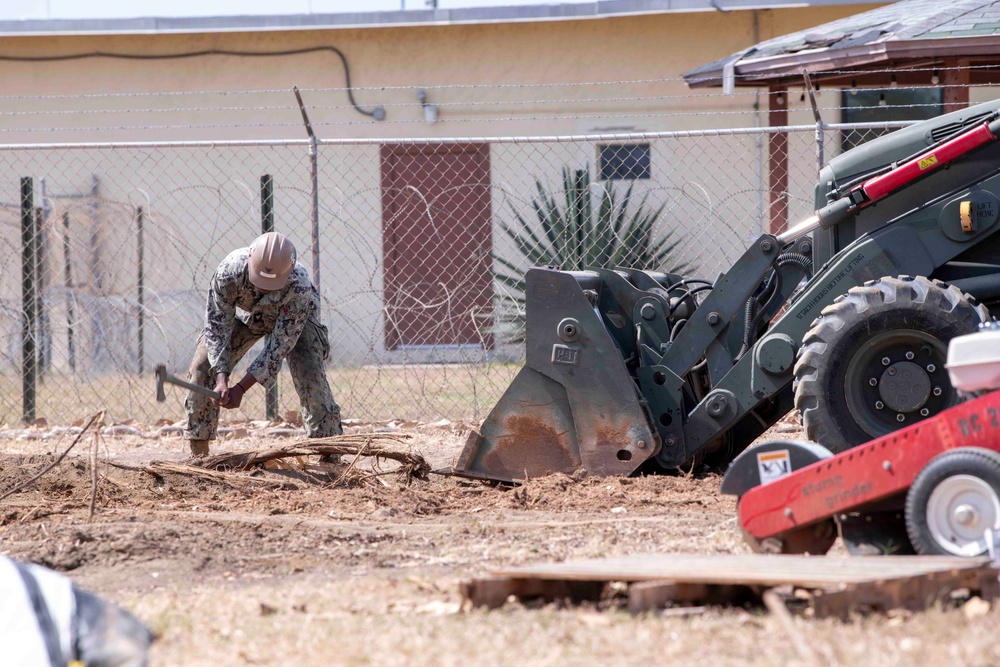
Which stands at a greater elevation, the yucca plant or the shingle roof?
the shingle roof

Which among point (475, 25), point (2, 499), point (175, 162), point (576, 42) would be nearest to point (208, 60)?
point (175, 162)

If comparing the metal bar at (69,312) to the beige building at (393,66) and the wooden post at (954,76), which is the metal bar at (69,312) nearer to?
the beige building at (393,66)

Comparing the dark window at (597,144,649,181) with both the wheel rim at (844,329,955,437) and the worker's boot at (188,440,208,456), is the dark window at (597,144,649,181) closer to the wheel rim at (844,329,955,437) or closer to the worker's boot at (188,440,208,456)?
the worker's boot at (188,440,208,456)

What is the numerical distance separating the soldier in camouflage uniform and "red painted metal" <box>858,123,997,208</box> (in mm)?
3133

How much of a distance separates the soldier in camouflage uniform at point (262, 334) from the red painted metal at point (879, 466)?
3541mm

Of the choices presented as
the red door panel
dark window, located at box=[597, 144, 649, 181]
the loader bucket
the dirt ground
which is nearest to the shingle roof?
dark window, located at box=[597, 144, 649, 181]

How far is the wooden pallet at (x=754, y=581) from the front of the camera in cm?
336

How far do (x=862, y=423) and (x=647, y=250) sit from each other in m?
5.17

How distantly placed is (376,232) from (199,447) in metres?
6.06

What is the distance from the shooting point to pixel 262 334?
7.45 m

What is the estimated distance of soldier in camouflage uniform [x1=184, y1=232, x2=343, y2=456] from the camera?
22.2 feet

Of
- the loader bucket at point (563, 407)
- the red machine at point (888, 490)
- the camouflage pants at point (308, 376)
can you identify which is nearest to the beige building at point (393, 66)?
the camouflage pants at point (308, 376)

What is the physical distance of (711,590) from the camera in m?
3.59

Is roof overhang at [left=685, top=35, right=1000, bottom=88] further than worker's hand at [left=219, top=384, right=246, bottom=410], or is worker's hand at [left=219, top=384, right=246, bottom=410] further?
roof overhang at [left=685, top=35, right=1000, bottom=88]
